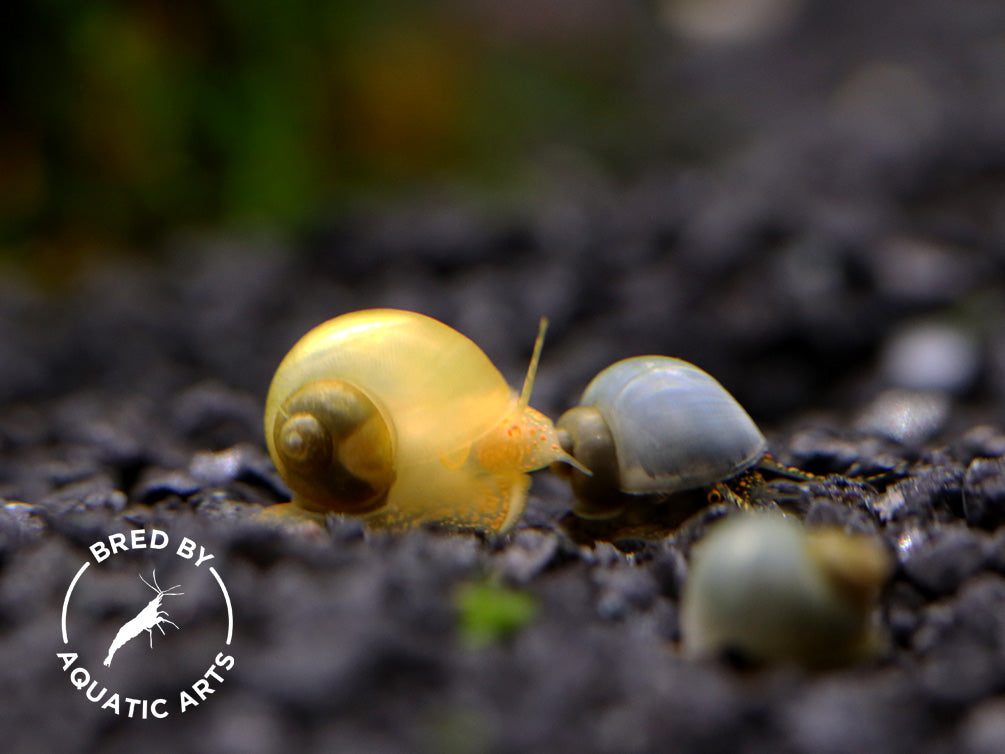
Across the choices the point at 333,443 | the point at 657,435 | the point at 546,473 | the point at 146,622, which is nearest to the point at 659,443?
the point at 657,435

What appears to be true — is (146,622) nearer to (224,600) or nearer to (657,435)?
(224,600)

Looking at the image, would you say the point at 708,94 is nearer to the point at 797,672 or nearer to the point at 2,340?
the point at 2,340

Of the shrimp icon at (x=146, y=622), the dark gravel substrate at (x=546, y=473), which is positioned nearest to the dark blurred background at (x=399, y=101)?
the dark gravel substrate at (x=546, y=473)

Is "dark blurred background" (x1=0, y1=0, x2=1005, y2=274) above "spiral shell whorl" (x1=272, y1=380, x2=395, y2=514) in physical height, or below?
above

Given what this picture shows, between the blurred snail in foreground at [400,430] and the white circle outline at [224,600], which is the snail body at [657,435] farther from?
the white circle outline at [224,600]

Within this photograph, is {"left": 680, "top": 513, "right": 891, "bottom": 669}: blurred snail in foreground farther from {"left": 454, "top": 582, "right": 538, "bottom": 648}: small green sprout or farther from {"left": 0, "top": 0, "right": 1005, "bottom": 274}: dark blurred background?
{"left": 0, "top": 0, "right": 1005, "bottom": 274}: dark blurred background

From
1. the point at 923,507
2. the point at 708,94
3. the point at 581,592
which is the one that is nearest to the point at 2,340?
the point at 581,592

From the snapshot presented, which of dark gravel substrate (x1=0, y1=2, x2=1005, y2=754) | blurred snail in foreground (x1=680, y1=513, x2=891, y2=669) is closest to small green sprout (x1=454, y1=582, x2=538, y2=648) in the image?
dark gravel substrate (x1=0, y1=2, x2=1005, y2=754)
